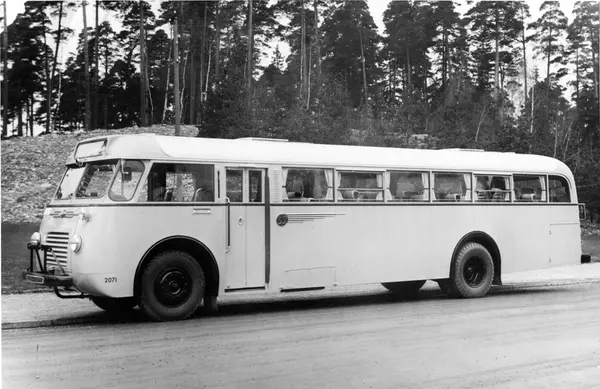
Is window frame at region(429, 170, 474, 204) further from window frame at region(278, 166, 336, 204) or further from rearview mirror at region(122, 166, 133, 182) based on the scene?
rearview mirror at region(122, 166, 133, 182)

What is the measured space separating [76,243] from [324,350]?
4199 millimetres

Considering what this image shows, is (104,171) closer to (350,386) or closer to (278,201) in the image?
(278,201)

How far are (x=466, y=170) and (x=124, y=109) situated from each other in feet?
169

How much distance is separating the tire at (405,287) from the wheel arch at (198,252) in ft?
17.4

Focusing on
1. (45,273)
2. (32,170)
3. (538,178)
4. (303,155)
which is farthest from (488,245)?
(32,170)

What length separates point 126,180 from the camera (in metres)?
11.0

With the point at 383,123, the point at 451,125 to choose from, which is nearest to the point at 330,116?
the point at 383,123

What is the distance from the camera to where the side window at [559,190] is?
1633 cm

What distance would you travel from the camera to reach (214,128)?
93.8ft

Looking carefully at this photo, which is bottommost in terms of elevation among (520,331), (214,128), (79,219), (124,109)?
(520,331)

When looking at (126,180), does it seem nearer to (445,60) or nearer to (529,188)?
(529,188)

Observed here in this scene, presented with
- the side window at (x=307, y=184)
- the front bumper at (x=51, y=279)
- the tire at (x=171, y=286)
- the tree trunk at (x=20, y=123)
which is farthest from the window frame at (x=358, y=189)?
the tree trunk at (x=20, y=123)

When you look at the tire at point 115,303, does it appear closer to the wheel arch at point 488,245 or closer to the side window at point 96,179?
the side window at point 96,179

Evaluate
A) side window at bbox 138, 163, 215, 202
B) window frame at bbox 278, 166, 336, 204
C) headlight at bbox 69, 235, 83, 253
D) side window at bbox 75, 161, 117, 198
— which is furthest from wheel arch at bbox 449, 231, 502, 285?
headlight at bbox 69, 235, 83, 253
